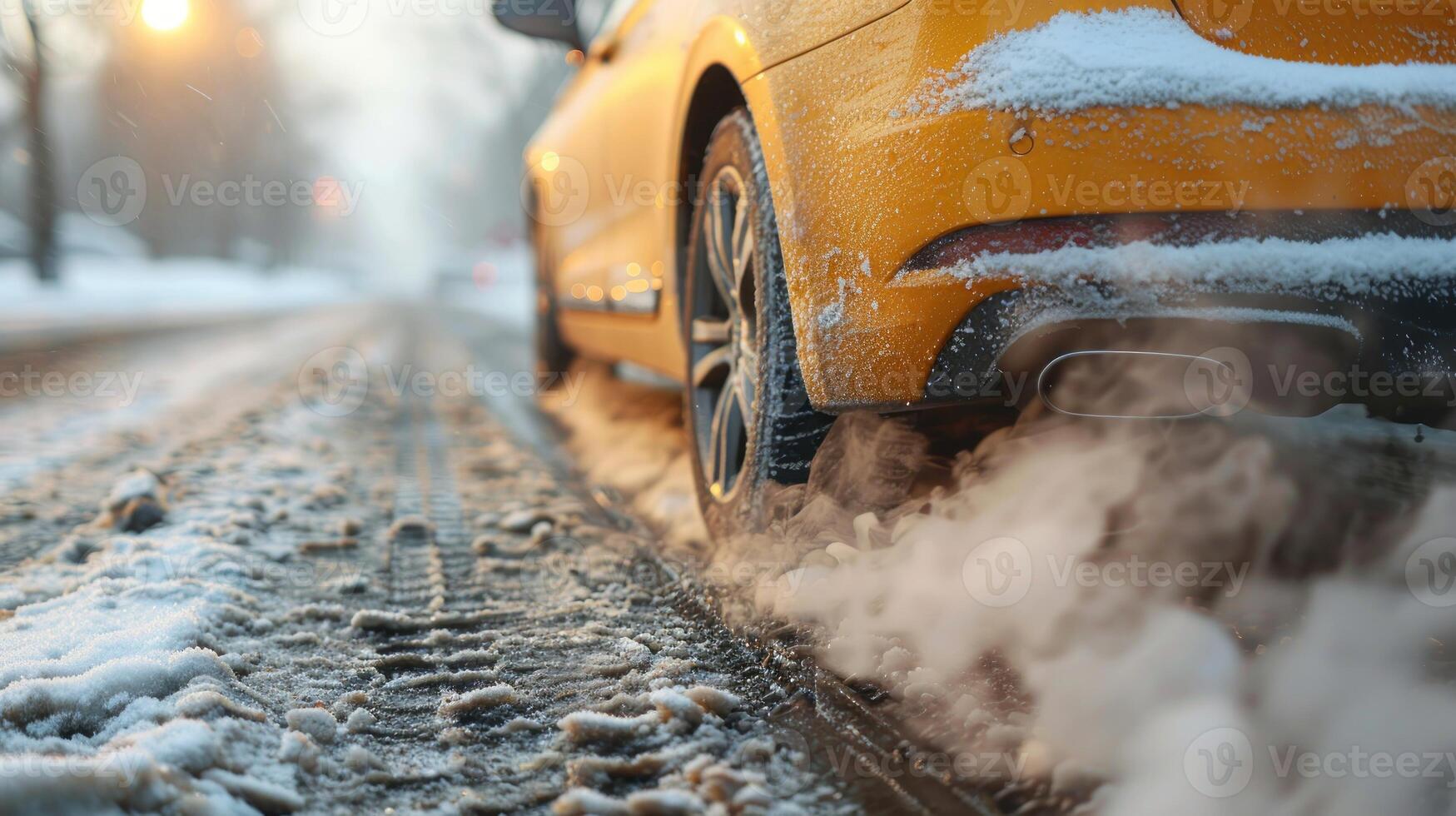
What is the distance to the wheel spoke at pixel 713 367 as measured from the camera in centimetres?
260

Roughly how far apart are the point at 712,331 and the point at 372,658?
1.19 m

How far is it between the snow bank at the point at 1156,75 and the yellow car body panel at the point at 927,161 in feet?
0.07

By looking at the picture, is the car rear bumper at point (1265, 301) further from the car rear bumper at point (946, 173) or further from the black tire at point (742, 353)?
the black tire at point (742, 353)

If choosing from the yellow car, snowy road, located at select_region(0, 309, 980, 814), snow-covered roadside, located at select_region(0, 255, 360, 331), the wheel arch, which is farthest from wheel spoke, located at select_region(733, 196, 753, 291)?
snow-covered roadside, located at select_region(0, 255, 360, 331)

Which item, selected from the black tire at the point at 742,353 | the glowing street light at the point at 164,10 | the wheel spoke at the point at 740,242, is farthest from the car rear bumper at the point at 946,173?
the glowing street light at the point at 164,10

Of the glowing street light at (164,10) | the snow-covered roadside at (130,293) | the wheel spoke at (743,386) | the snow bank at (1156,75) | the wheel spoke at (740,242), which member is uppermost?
the glowing street light at (164,10)

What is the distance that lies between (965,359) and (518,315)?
59.2 feet

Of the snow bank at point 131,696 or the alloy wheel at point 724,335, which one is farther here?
the alloy wheel at point 724,335

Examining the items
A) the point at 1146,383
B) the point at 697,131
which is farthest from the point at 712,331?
the point at 1146,383

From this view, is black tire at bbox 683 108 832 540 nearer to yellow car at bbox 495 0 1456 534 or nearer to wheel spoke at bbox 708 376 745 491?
wheel spoke at bbox 708 376 745 491

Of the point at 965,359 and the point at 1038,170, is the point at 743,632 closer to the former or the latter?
the point at 965,359

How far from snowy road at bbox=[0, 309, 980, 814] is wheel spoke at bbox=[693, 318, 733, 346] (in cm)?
59

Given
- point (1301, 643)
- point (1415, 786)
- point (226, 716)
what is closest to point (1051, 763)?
point (1415, 786)

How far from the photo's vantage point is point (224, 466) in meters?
3.61
